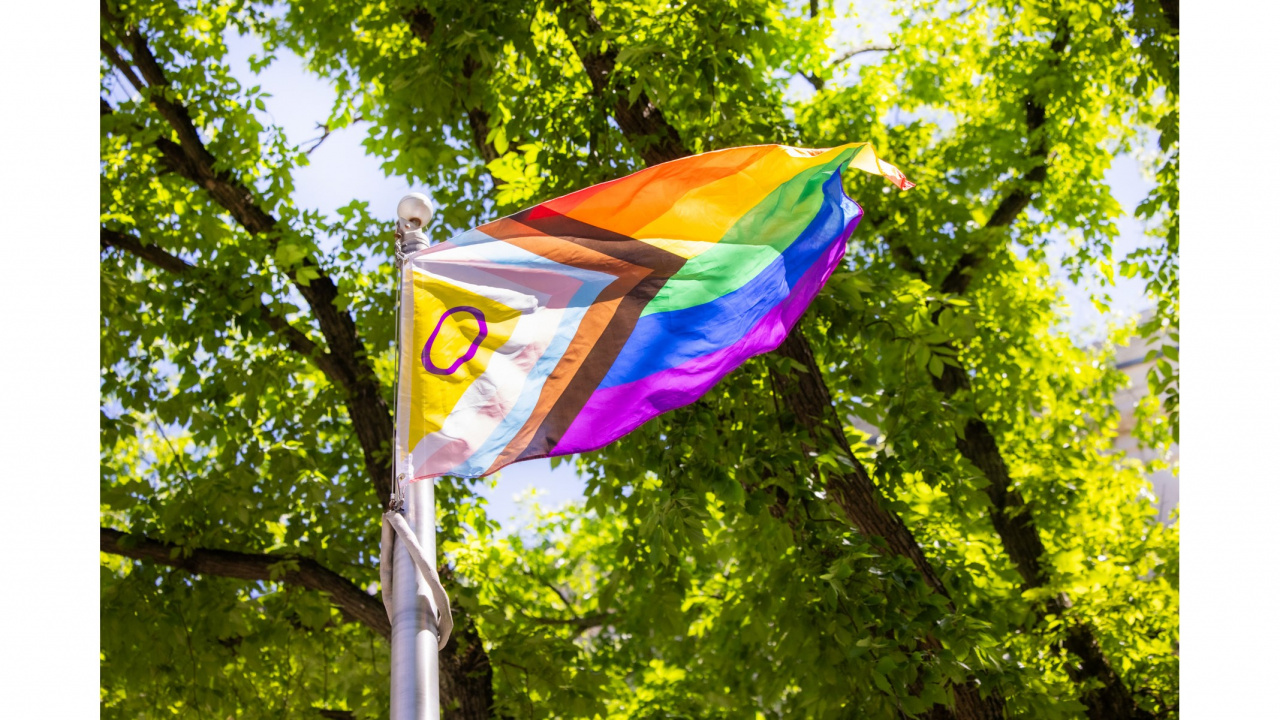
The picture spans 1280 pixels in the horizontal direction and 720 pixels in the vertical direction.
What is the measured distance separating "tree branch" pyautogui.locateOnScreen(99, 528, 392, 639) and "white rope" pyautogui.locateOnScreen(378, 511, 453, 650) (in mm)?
4054

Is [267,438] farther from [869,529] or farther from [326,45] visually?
[869,529]

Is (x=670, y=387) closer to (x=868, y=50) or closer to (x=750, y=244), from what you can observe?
(x=750, y=244)

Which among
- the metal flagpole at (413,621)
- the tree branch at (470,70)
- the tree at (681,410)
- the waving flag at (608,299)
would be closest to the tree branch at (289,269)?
the tree at (681,410)

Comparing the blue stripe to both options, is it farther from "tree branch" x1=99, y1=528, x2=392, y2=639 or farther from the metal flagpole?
"tree branch" x1=99, y1=528, x2=392, y2=639

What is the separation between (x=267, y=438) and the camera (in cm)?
862

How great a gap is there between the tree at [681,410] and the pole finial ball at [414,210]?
193 cm

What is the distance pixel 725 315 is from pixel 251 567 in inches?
188

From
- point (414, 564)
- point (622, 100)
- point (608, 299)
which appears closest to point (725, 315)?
point (608, 299)

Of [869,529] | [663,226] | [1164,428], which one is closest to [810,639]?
[869,529]

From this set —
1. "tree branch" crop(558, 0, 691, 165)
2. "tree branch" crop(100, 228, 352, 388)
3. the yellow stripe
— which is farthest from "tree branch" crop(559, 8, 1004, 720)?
"tree branch" crop(100, 228, 352, 388)

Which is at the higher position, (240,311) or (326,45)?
(326,45)

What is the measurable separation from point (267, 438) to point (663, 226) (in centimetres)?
517

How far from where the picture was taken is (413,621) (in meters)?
3.55

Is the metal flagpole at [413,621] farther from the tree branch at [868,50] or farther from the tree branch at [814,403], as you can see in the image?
the tree branch at [868,50]
